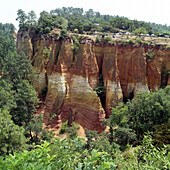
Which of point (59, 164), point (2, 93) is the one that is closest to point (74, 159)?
point (59, 164)

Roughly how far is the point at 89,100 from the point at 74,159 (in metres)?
19.6

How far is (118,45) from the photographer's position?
86.7 ft

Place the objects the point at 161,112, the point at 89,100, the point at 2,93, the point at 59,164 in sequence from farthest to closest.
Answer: the point at 89,100
the point at 2,93
the point at 161,112
the point at 59,164

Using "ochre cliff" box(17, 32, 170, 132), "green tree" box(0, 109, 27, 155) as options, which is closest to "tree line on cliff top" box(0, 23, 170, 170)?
Result: "green tree" box(0, 109, 27, 155)

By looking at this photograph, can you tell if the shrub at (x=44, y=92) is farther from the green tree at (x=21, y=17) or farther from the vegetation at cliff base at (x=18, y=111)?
the green tree at (x=21, y=17)

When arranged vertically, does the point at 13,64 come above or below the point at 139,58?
below

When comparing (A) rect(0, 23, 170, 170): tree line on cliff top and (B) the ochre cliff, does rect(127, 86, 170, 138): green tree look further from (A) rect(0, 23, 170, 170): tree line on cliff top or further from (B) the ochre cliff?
(B) the ochre cliff

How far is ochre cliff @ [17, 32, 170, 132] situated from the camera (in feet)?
80.8

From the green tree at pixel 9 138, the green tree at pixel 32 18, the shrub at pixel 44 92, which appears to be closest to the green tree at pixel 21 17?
the green tree at pixel 32 18

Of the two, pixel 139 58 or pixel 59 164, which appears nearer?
pixel 59 164

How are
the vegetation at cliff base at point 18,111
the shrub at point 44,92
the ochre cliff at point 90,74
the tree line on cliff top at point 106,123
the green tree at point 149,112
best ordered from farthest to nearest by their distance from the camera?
the shrub at point 44,92
the ochre cliff at point 90,74
the green tree at point 149,112
the vegetation at cliff base at point 18,111
the tree line on cliff top at point 106,123

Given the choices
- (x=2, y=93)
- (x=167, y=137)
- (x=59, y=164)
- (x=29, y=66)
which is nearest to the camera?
(x=59, y=164)

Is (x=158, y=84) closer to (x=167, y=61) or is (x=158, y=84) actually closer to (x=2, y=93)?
(x=167, y=61)

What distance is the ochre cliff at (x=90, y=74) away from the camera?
80.8 feet
